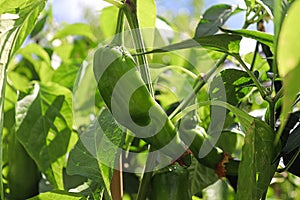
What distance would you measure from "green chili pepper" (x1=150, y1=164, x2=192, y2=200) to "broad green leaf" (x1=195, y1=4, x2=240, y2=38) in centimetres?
19

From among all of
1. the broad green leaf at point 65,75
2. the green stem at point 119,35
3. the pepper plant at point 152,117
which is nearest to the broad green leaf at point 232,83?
the pepper plant at point 152,117

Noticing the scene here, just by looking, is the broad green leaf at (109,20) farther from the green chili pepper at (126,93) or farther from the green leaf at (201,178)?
the green chili pepper at (126,93)

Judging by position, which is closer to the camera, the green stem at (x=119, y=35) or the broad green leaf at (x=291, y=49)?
the broad green leaf at (x=291, y=49)

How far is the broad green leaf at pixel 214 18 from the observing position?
25.4 inches

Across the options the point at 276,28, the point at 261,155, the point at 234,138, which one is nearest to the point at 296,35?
the point at 276,28

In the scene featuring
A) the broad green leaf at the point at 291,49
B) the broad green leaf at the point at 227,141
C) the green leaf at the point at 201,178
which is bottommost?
the green leaf at the point at 201,178

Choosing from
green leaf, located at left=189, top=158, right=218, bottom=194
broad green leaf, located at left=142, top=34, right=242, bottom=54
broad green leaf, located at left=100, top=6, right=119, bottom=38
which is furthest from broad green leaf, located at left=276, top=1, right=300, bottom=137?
broad green leaf, located at left=100, top=6, right=119, bottom=38

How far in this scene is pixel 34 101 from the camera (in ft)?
2.28

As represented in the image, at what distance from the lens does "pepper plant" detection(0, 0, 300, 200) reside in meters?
0.42

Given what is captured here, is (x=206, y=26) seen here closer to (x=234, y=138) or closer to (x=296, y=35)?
(x=234, y=138)

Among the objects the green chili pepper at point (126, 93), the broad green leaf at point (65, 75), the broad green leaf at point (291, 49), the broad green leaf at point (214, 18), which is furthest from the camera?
the broad green leaf at point (65, 75)

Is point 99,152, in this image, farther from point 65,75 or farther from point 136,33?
point 65,75

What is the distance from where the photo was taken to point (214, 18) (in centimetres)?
67

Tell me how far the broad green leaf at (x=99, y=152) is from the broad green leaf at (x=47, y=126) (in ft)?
0.38
